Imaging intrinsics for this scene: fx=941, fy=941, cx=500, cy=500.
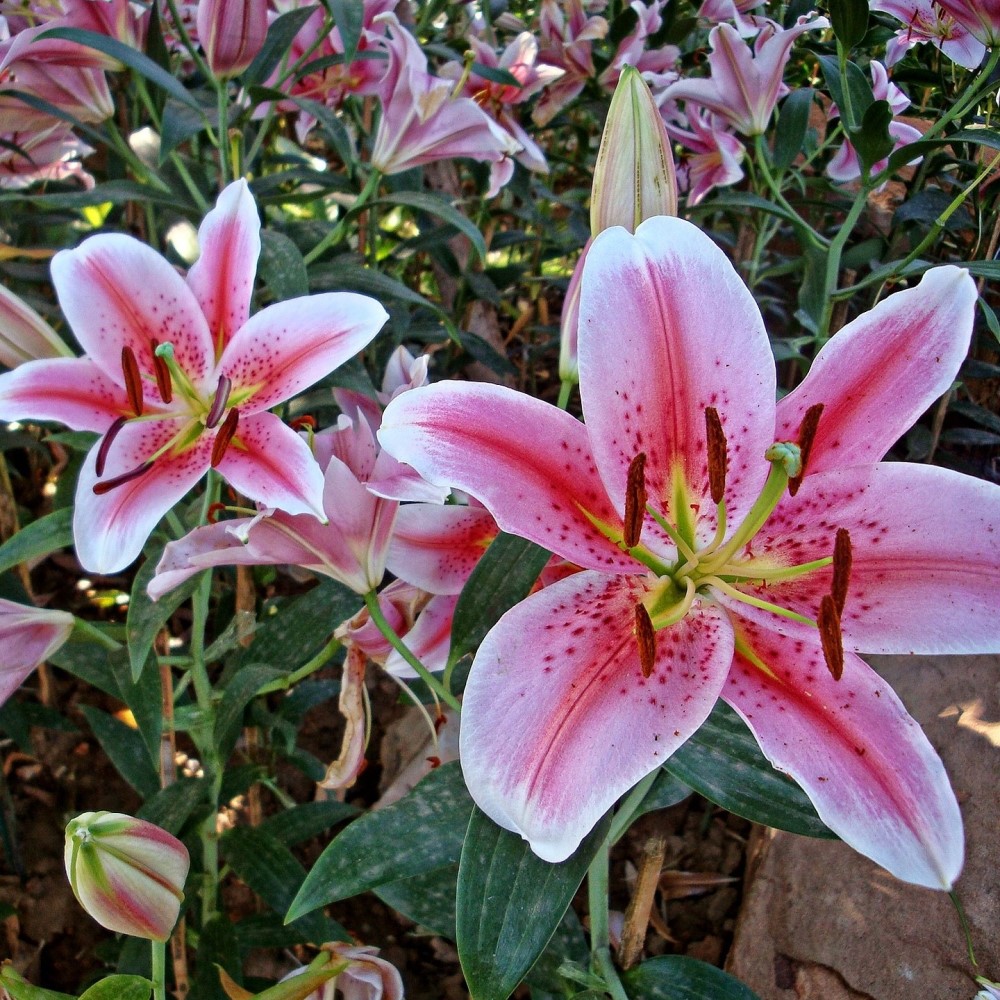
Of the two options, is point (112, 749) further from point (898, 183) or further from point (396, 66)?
point (898, 183)

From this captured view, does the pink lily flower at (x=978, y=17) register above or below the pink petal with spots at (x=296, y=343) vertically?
above

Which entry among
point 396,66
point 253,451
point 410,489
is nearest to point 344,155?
point 396,66

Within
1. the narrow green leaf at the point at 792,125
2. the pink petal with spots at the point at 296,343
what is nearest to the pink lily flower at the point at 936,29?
the narrow green leaf at the point at 792,125

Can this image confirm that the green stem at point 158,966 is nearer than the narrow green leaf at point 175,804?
Yes

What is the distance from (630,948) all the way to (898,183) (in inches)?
45.7

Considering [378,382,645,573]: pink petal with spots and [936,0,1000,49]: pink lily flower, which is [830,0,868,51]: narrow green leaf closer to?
[936,0,1000,49]: pink lily flower

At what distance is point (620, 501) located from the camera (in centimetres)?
58

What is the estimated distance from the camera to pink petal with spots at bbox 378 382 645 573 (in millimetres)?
535

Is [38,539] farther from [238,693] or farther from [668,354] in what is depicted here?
[668,354]

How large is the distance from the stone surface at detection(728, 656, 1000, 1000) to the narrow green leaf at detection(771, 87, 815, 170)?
0.68 metres

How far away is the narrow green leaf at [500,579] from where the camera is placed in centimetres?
70

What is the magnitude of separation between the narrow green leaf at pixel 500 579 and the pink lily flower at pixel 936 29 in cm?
71

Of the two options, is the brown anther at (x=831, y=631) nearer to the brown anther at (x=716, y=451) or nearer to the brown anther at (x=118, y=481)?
the brown anther at (x=716, y=451)

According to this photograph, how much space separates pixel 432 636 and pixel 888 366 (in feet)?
1.35
